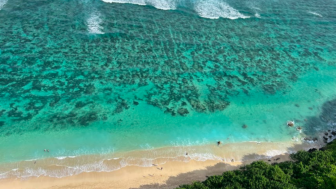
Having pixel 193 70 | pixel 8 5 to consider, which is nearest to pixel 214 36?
pixel 193 70

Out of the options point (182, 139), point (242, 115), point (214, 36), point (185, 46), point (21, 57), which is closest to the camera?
point (182, 139)

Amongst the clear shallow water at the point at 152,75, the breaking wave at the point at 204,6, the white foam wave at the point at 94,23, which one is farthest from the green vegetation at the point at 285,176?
the breaking wave at the point at 204,6

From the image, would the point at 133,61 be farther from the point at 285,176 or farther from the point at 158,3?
the point at 285,176

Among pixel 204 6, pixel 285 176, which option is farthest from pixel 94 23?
pixel 285 176

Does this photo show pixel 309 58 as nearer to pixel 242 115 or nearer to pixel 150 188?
pixel 242 115

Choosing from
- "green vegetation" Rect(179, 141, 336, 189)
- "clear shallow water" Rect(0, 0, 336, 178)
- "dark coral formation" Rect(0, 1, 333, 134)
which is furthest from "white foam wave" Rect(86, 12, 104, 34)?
"green vegetation" Rect(179, 141, 336, 189)

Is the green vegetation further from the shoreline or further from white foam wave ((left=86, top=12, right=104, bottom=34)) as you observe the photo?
white foam wave ((left=86, top=12, right=104, bottom=34))
